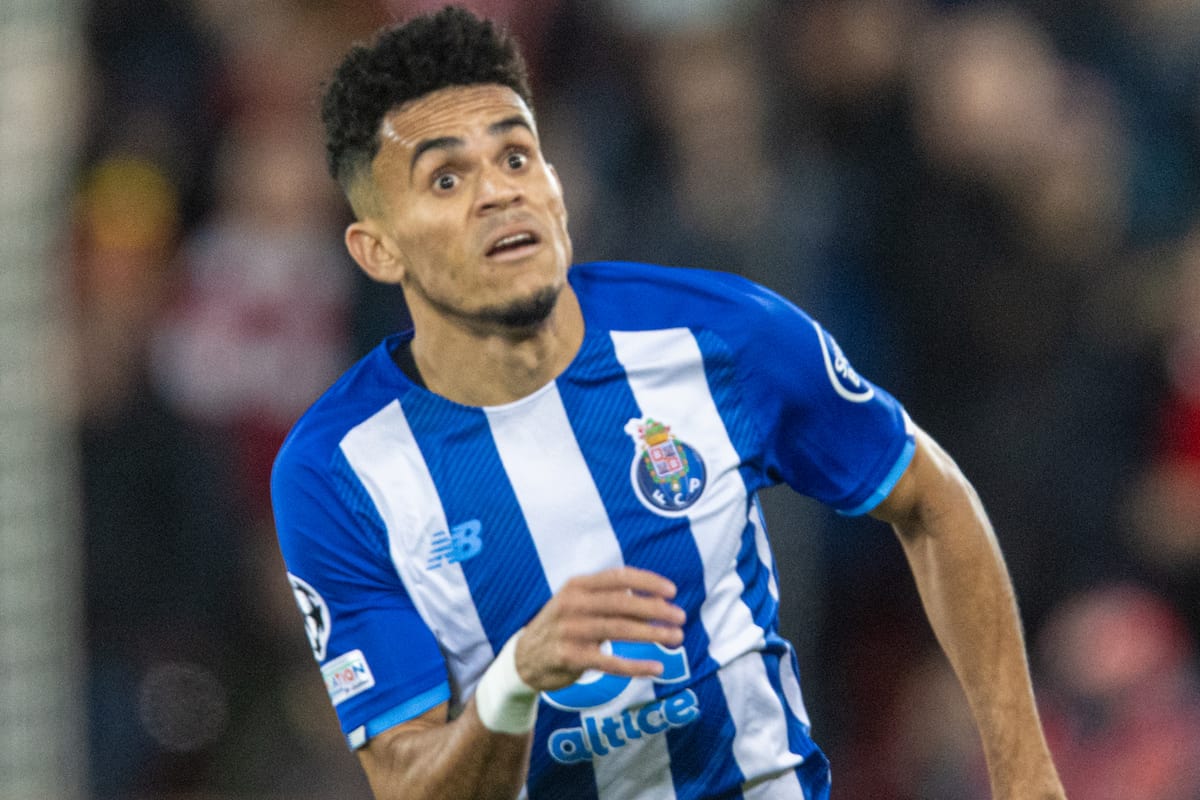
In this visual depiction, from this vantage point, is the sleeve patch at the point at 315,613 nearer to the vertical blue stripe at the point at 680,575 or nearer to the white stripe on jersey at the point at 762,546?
the vertical blue stripe at the point at 680,575

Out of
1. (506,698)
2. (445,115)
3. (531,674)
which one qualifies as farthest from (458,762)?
(445,115)

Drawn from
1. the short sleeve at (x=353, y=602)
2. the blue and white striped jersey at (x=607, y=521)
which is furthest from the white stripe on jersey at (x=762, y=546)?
the short sleeve at (x=353, y=602)

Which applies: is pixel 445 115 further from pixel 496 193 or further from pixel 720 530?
pixel 720 530

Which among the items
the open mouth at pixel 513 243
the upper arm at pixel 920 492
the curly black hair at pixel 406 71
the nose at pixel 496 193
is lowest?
the upper arm at pixel 920 492

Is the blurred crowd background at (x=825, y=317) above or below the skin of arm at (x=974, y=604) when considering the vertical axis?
above

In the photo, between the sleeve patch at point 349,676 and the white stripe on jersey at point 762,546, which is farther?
A: the white stripe on jersey at point 762,546

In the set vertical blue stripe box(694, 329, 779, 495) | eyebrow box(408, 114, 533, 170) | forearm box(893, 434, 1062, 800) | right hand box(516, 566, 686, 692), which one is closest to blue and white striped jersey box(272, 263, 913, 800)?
vertical blue stripe box(694, 329, 779, 495)

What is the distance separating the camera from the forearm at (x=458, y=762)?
9.77 ft

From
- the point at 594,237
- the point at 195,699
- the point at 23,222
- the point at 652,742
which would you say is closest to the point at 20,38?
the point at 23,222

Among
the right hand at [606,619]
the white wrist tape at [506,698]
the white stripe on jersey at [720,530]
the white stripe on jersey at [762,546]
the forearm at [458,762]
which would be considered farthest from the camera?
the white stripe on jersey at [762,546]

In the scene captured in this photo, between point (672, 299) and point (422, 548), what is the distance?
25.4 inches

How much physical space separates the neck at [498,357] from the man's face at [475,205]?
3 cm

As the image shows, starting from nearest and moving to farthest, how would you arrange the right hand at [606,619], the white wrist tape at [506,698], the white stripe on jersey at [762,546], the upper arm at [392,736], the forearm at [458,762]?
1. the right hand at [606,619]
2. the white wrist tape at [506,698]
3. the forearm at [458,762]
4. the upper arm at [392,736]
5. the white stripe on jersey at [762,546]

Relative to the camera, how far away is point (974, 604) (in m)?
3.43
